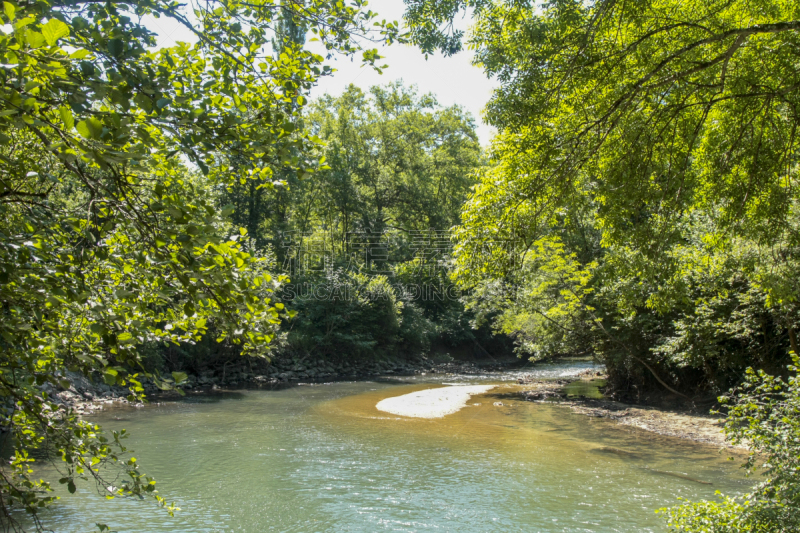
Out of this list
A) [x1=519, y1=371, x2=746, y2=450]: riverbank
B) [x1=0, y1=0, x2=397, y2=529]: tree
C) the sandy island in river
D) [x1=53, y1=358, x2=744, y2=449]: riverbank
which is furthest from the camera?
the sandy island in river

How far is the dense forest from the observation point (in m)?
2.12

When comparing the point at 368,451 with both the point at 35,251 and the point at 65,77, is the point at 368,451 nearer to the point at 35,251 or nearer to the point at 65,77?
the point at 35,251

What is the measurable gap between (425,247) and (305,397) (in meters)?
17.4

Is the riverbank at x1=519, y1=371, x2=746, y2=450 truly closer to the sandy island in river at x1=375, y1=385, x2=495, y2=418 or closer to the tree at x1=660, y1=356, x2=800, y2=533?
the sandy island in river at x1=375, y1=385, x2=495, y2=418

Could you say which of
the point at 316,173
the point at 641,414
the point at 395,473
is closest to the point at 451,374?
the point at 641,414

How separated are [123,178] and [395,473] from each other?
320 inches

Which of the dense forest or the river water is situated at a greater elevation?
the dense forest

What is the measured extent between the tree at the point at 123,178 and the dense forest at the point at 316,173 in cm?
2

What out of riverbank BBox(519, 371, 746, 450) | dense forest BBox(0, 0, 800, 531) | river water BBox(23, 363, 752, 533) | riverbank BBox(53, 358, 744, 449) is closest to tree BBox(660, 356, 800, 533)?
dense forest BBox(0, 0, 800, 531)

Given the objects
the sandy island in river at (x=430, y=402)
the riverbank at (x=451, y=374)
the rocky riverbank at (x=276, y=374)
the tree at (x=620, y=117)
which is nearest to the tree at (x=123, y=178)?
the tree at (x=620, y=117)

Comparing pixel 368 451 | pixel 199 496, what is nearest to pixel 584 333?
pixel 368 451

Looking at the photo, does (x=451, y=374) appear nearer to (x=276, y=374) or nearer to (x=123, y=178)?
(x=276, y=374)

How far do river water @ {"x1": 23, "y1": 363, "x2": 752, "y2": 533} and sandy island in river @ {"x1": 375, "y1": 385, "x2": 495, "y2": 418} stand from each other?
2.58ft

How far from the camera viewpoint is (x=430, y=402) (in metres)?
16.8
